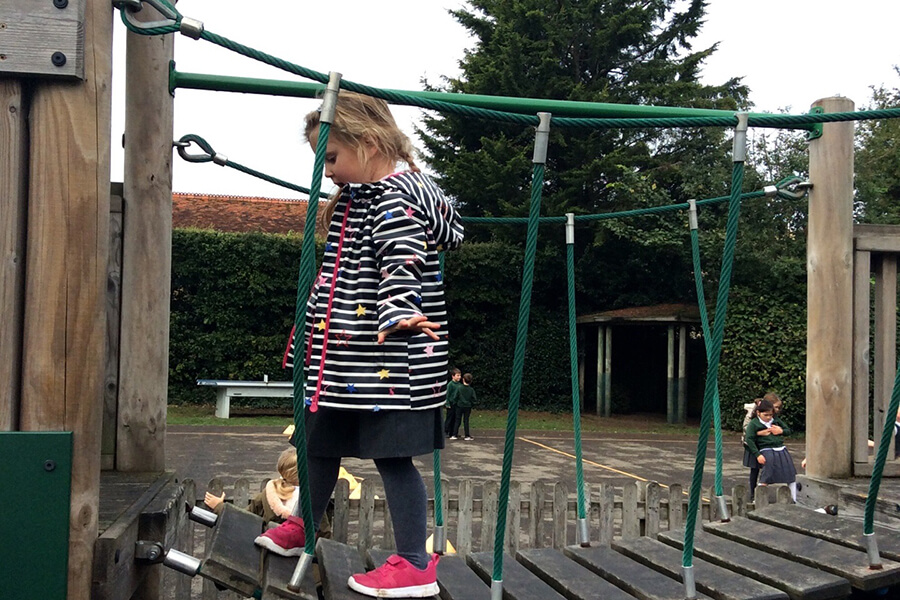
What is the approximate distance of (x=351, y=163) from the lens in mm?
2393

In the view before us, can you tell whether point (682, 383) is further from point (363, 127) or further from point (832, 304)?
point (363, 127)

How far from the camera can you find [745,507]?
6.45 m

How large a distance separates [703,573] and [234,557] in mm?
1511

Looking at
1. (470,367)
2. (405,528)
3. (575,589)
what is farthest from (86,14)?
(470,367)

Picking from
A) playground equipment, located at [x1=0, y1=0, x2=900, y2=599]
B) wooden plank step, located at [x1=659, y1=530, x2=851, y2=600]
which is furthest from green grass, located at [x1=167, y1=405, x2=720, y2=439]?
wooden plank step, located at [x1=659, y1=530, x2=851, y2=600]

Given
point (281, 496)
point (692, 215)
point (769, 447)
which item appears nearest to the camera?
point (692, 215)

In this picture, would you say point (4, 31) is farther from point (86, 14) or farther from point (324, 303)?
point (324, 303)

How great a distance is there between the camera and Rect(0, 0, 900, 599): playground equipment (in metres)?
1.96

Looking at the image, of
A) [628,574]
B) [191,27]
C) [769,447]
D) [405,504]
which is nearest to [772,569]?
[628,574]

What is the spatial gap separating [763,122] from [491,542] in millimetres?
4348

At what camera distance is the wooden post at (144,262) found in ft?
10.8

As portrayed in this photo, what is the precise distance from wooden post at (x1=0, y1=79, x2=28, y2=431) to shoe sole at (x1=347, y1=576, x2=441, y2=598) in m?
0.97

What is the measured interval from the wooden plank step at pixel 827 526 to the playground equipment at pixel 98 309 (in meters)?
0.15

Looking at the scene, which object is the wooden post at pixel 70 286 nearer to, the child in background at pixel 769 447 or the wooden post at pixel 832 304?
the wooden post at pixel 832 304
